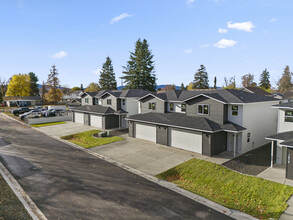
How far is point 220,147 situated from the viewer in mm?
19938

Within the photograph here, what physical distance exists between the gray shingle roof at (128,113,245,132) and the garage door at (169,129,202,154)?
980 millimetres

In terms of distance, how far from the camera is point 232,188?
41.8ft

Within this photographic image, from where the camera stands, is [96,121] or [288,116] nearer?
[288,116]

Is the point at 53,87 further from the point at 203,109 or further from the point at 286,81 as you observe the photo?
the point at 286,81

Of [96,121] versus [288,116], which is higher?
[288,116]

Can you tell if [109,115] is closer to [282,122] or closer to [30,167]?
[30,167]

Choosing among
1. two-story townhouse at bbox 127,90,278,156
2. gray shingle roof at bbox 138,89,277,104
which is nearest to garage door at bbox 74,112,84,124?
two-story townhouse at bbox 127,90,278,156

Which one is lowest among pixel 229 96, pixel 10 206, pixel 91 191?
pixel 91 191

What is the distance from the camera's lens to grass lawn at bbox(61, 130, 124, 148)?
23781 millimetres

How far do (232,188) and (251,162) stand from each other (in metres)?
6.01

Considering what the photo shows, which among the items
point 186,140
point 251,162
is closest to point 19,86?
point 186,140

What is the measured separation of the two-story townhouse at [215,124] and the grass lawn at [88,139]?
188 inches

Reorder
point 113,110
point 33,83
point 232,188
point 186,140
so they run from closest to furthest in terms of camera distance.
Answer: point 232,188 < point 186,140 < point 113,110 < point 33,83

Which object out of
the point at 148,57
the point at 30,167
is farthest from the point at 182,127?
the point at 148,57
